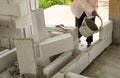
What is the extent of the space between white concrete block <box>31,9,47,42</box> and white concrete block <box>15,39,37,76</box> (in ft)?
0.52

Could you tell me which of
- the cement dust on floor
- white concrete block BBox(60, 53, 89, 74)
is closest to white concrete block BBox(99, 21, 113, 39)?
the cement dust on floor

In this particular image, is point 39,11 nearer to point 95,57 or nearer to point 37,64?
point 37,64

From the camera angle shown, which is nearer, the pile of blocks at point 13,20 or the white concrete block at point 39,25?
the white concrete block at point 39,25

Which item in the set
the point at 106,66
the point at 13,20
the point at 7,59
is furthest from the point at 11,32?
the point at 106,66

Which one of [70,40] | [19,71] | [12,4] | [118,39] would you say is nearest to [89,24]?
[70,40]

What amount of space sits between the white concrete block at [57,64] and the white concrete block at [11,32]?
0.81 m

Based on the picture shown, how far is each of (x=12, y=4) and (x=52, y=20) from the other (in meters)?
1.93

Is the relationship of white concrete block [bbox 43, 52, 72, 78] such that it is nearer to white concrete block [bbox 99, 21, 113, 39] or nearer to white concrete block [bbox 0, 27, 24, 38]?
white concrete block [bbox 99, 21, 113, 39]

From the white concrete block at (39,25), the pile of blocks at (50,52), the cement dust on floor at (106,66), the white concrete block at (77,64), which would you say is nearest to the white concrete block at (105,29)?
the pile of blocks at (50,52)

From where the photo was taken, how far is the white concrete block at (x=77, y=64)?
1.49 metres

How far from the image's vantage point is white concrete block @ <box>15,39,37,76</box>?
57.4 inches

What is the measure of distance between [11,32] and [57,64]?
99 cm

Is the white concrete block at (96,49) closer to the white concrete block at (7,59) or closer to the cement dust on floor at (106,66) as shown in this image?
the cement dust on floor at (106,66)

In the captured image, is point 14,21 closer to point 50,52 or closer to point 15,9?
point 15,9
